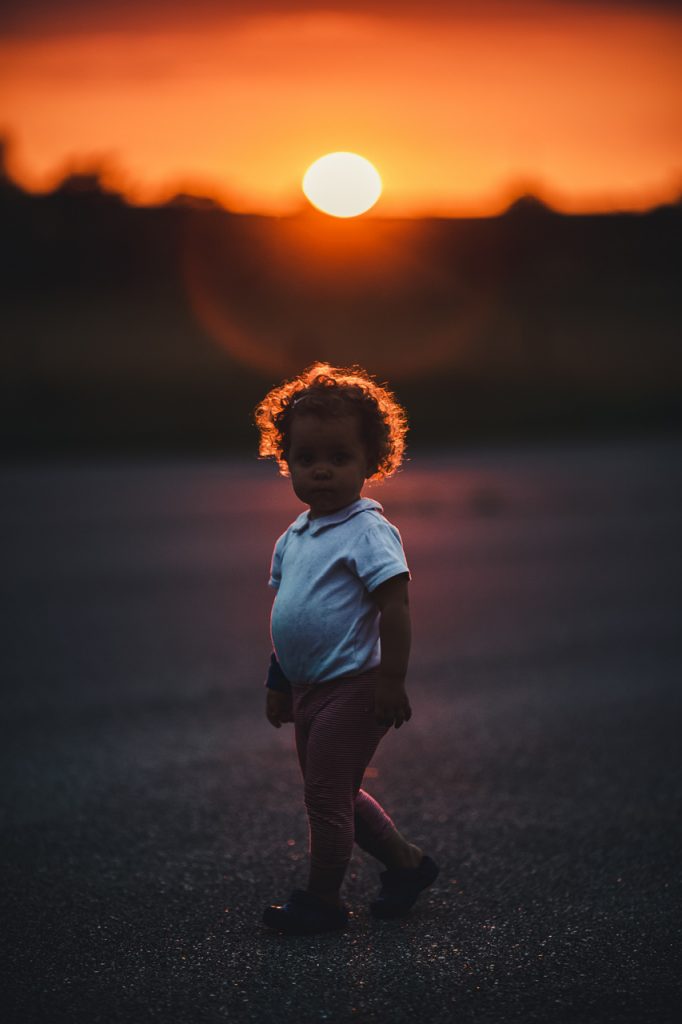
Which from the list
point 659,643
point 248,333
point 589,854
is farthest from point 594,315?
point 589,854

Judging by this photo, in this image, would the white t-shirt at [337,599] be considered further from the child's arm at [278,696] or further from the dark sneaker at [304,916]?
the dark sneaker at [304,916]

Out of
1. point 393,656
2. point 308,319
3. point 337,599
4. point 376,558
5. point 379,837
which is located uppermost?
point 308,319

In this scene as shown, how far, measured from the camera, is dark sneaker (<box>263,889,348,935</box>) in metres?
2.84

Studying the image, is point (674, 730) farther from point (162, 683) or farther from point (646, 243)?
point (646, 243)

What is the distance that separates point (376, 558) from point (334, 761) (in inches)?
19.8

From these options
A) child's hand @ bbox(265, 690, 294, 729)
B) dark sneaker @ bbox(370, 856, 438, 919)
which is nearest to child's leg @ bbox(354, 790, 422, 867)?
dark sneaker @ bbox(370, 856, 438, 919)

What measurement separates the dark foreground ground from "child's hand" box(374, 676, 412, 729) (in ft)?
1.83

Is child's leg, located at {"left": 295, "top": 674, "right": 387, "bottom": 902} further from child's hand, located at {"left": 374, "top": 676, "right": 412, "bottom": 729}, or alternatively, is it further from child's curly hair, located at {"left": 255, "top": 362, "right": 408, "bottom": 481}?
child's curly hair, located at {"left": 255, "top": 362, "right": 408, "bottom": 481}

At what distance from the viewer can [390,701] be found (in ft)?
8.93

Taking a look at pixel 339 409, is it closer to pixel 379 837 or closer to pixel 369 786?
pixel 379 837

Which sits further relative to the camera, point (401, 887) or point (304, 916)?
point (401, 887)

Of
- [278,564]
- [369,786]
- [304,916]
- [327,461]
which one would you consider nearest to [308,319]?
[369,786]

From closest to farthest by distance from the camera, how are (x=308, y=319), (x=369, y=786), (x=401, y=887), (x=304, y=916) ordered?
(x=304, y=916) < (x=401, y=887) < (x=369, y=786) < (x=308, y=319)

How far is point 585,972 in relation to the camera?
2.63 metres
